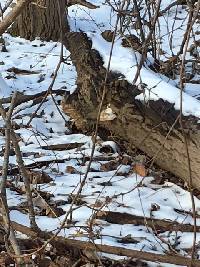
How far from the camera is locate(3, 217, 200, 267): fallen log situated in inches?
115

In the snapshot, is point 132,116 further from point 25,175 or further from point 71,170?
point 25,175

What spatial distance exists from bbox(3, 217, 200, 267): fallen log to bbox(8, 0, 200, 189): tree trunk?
78 cm

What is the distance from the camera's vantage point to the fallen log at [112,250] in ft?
9.61

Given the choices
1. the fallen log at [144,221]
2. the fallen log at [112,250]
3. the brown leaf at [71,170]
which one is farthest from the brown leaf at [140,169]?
the fallen log at [112,250]

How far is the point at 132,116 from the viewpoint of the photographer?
434 cm

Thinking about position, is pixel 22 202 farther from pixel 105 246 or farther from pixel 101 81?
pixel 101 81

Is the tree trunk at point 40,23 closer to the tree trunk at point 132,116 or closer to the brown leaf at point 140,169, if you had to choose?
the tree trunk at point 132,116

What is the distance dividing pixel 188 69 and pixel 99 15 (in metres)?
3.37

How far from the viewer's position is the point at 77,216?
349cm

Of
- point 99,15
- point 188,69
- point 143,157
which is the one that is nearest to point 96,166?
point 143,157

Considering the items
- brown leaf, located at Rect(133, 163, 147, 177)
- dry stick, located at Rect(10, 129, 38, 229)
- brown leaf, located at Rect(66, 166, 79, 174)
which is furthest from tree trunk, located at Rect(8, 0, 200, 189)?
dry stick, located at Rect(10, 129, 38, 229)

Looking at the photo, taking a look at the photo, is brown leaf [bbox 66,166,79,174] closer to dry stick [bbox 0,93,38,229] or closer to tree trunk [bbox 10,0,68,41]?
dry stick [bbox 0,93,38,229]

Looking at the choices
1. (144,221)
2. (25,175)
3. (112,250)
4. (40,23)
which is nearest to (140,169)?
(144,221)

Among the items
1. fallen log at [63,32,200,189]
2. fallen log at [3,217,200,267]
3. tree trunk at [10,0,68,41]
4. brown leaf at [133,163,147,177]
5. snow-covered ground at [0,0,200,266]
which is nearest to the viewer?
fallen log at [3,217,200,267]
